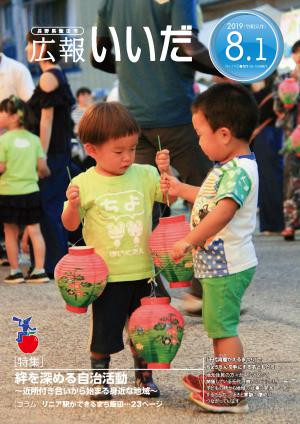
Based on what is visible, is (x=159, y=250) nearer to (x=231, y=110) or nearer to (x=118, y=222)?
(x=118, y=222)

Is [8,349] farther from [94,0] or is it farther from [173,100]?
[94,0]

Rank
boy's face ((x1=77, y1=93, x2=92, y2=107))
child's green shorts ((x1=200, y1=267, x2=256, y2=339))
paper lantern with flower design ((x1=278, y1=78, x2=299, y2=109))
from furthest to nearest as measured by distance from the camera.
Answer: boy's face ((x1=77, y1=93, x2=92, y2=107)) < paper lantern with flower design ((x1=278, y1=78, x2=299, y2=109)) < child's green shorts ((x1=200, y1=267, x2=256, y2=339))

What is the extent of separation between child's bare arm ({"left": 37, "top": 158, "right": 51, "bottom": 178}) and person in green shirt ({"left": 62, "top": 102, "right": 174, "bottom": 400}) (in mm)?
3162

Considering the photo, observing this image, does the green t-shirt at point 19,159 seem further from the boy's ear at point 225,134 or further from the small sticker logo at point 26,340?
the boy's ear at point 225,134

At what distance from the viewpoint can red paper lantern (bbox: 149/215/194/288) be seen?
348 cm

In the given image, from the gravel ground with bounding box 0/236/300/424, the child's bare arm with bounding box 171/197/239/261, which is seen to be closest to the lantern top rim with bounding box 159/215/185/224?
the child's bare arm with bounding box 171/197/239/261

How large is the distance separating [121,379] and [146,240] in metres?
0.49

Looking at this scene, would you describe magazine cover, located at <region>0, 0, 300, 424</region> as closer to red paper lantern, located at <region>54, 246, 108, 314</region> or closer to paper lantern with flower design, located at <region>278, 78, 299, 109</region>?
red paper lantern, located at <region>54, 246, 108, 314</region>

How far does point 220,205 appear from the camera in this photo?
3336mm

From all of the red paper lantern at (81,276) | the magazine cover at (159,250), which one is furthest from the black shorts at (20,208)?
the red paper lantern at (81,276)

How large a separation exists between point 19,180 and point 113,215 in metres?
3.28

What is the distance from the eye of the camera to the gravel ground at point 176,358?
136 inches

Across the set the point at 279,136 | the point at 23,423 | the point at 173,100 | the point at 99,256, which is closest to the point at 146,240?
the point at 99,256

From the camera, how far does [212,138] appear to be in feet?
11.4
